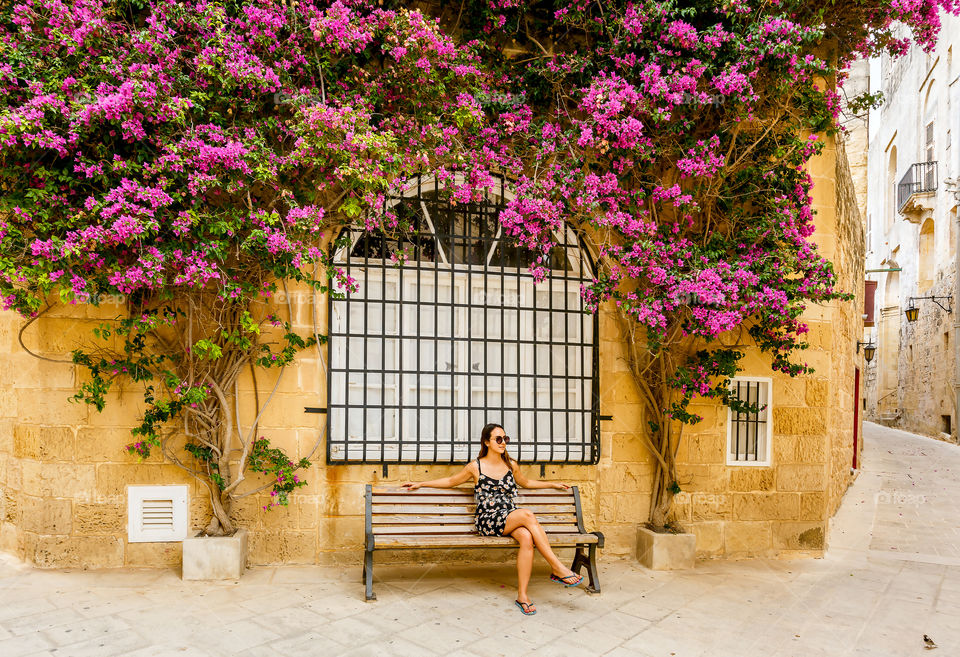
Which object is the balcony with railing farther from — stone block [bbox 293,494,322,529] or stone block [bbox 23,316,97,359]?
stone block [bbox 23,316,97,359]

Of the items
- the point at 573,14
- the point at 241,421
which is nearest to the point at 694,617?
the point at 241,421

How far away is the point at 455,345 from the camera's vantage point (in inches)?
208

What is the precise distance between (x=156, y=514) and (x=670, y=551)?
391 cm

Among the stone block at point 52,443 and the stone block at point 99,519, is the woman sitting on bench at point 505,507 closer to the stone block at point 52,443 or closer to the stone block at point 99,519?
the stone block at point 99,519

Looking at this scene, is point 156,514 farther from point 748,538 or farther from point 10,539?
point 748,538

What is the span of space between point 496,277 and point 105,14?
126 inches

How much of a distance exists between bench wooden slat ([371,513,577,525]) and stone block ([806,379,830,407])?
245 cm

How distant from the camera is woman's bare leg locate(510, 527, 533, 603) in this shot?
13.4 feet

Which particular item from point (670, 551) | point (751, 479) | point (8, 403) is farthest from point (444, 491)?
point (8, 403)

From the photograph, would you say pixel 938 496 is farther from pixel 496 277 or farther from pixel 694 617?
pixel 496 277

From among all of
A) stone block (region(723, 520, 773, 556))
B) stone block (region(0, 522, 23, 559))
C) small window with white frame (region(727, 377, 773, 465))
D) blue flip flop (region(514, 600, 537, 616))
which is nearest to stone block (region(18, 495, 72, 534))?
stone block (region(0, 522, 23, 559))

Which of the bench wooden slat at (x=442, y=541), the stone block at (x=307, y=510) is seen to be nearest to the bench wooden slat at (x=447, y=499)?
the bench wooden slat at (x=442, y=541)

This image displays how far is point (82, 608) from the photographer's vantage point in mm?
3902

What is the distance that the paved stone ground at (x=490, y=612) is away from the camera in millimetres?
3496
